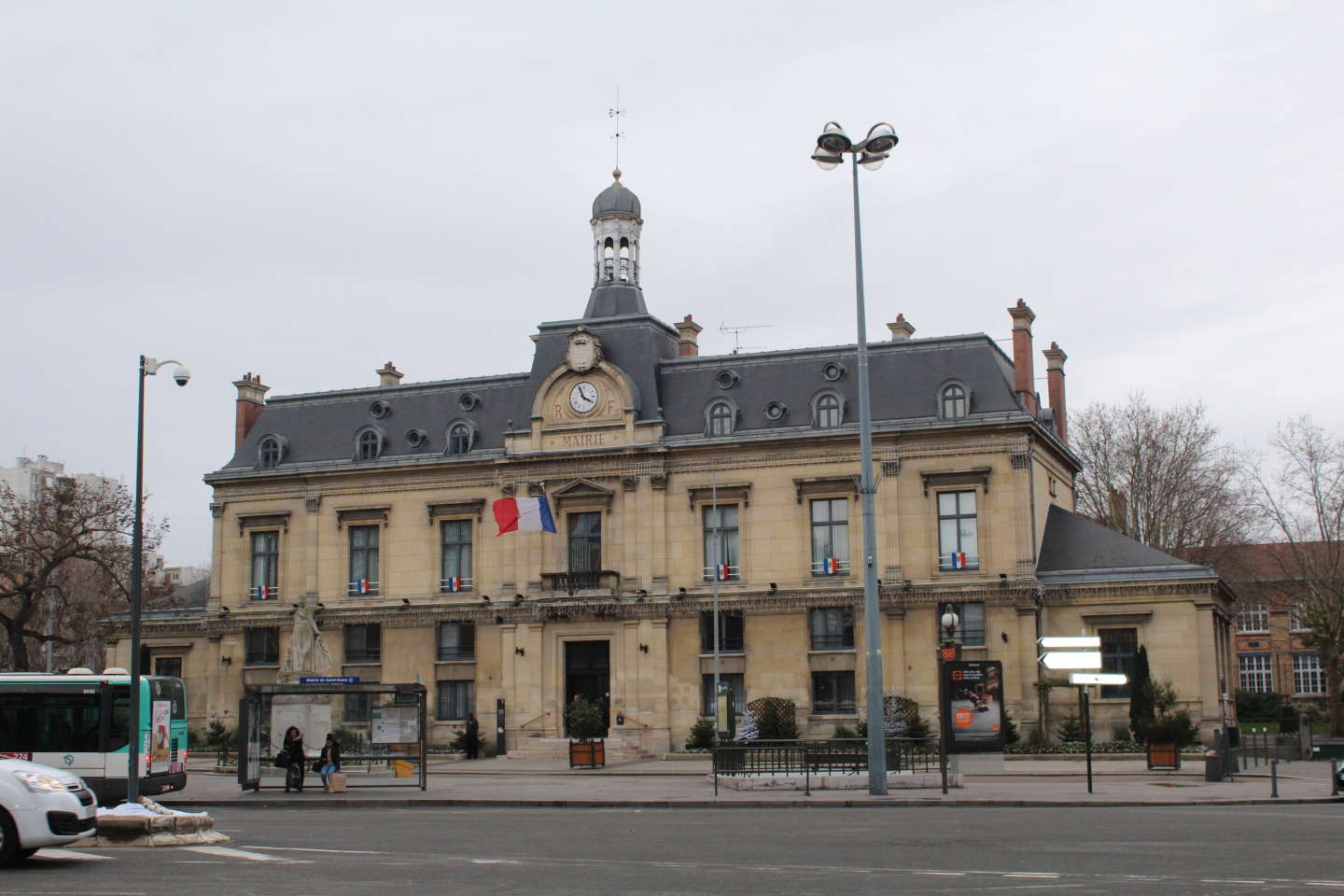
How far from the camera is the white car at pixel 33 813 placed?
1817 centimetres

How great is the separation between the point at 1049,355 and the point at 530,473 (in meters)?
22.6

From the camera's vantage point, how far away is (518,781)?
4203 cm

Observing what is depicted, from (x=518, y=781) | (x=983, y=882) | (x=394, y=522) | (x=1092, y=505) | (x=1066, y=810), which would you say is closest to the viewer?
(x=983, y=882)

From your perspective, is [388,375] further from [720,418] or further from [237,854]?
[237,854]

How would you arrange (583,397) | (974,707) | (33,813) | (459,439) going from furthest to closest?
1. (459,439)
2. (583,397)
3. (974,707)
4. (33,813)

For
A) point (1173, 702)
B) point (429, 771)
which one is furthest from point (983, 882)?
point (1173, 702)

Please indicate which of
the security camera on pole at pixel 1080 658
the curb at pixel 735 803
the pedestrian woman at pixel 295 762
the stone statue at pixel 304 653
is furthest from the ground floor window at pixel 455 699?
the security camera on pole at pixel 1080 658

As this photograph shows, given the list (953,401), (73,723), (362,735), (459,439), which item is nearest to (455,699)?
(459,439)

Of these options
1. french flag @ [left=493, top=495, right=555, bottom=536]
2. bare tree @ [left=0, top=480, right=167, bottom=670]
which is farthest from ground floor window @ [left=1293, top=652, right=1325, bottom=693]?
bare tree @ [left=0, top=480, right=167, bottom=670]

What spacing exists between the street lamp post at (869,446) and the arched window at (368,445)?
34.5 meters

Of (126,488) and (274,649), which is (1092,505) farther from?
(126,488)

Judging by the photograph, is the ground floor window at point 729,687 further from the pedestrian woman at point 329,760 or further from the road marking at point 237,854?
the road marking at point 237,854

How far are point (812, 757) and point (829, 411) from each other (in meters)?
24.5

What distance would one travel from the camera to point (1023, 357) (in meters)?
58.1
